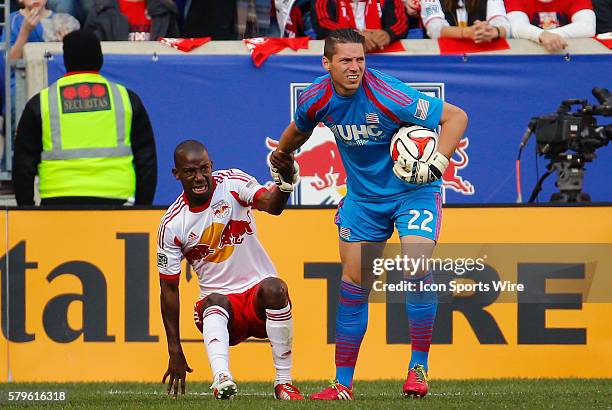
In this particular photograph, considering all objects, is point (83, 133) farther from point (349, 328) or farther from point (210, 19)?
point (349, 328)

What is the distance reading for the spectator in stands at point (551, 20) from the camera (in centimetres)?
1181

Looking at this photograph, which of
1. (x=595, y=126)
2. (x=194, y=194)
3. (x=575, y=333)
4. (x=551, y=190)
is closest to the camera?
(x=194, y=194)

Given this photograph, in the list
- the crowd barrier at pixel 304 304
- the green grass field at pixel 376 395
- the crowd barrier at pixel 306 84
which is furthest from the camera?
the crowd barrier at pixel 306 84

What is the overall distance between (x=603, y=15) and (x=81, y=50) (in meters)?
5.25

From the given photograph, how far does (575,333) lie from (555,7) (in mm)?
3667

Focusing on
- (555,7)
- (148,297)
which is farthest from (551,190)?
(148,297)

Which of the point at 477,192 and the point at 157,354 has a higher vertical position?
the point at 477,192

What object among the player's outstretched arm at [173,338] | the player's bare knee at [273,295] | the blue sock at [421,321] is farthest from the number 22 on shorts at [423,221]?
the player's outstretched arm at [173,338]

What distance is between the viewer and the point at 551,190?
1180cm

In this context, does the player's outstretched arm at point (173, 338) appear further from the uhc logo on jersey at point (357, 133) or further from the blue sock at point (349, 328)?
the uhc logo on jersey at point (357, 133)

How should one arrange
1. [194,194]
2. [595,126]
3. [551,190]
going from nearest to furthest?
1. [194,194]
2. [595,126]
3. [551,190]

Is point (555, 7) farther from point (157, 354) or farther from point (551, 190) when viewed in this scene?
point (157, 354)

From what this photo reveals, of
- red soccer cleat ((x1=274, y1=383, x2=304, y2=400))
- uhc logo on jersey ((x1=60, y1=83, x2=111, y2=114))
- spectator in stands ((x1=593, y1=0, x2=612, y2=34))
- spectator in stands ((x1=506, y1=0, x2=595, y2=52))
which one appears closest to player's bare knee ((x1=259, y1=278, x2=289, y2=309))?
red soccer cleat ((x1=274, y1=383, x2=304, y2=400))

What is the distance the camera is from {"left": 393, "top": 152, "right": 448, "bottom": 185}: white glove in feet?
24.7
